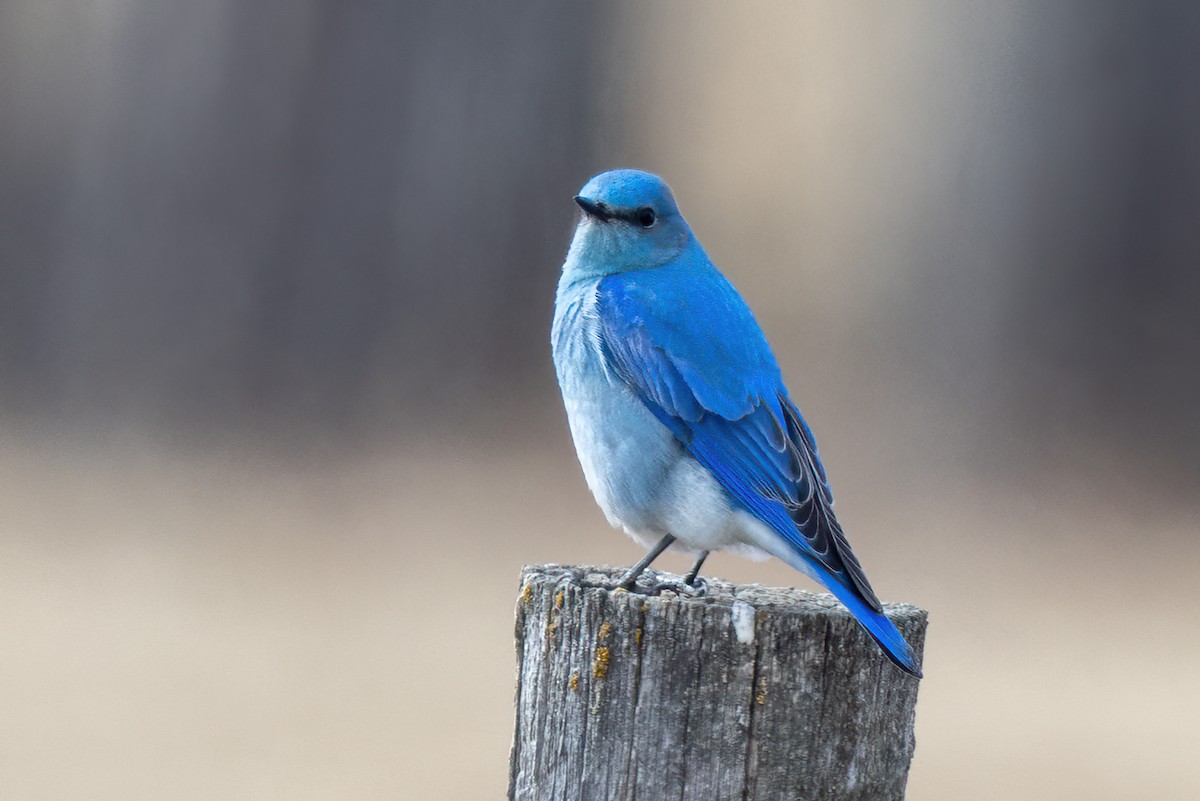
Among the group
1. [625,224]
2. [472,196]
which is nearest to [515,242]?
[472,196]

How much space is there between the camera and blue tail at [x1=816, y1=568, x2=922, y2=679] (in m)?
2.61

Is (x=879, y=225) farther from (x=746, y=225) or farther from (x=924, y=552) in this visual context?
(x=924, y=552)

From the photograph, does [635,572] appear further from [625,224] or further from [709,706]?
[625,224]

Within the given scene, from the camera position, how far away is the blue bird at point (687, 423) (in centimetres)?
333

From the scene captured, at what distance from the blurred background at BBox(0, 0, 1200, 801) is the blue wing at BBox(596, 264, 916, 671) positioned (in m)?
6.48

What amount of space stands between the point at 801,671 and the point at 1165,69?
31.8ft

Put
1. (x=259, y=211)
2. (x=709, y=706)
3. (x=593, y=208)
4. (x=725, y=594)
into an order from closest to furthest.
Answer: (x=709, y=706) < (x=725, y=594) < (x=593, y=208) < (x=259, y=211)

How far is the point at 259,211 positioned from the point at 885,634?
970 centimetres

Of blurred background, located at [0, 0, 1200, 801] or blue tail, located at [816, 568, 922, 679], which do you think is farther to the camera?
blurred background, located at [0, 0, 1200, 801]

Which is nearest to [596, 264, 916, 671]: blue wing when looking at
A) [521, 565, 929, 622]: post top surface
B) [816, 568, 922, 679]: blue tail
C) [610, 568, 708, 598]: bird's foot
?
[521, 565, 929, 622]: post top surface

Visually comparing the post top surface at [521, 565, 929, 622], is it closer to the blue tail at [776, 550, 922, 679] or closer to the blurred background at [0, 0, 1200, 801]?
the blue tail at [776, 550, 922, 679]

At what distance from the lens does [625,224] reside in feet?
12.9

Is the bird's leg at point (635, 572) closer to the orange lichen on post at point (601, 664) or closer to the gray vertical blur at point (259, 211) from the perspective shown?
the orange lichen on post at point (601, 664)

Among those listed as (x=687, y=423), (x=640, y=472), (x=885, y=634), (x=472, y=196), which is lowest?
(x=885, y=634)
